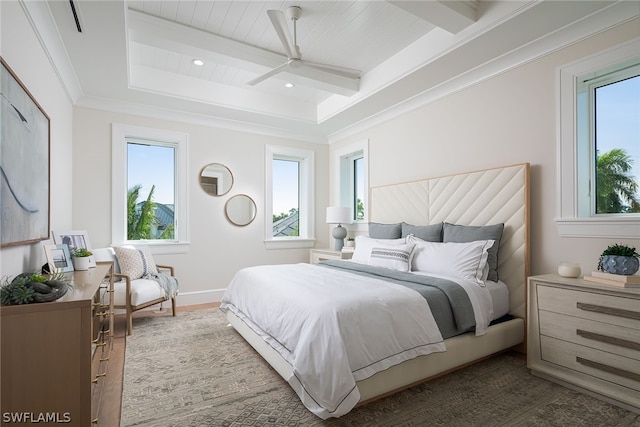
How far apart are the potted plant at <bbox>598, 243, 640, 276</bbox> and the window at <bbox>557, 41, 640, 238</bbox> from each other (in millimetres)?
276

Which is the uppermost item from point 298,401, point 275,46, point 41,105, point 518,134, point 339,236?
point 275,46

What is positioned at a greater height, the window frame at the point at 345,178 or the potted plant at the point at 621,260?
the window frame at the point at 345,178

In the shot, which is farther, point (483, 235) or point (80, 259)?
point (483, 235)

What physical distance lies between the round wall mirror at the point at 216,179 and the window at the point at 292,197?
73cm

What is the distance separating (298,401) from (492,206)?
2.39 meters

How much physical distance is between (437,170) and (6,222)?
12.0ft

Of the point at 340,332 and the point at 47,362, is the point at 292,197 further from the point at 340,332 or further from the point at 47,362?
the point at 47,362

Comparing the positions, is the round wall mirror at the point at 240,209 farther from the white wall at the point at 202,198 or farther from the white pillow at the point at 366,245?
the white pillow at the point at 366,245

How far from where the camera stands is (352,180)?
5430 mm

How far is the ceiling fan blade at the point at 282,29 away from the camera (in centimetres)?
235

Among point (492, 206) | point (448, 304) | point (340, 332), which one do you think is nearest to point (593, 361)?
point (448, 304)

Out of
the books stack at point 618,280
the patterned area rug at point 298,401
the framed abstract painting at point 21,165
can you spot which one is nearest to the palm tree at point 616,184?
the books stack at point 618,280

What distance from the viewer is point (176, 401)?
2.07 meters

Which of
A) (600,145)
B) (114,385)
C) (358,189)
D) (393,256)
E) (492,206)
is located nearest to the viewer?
(114,385)
